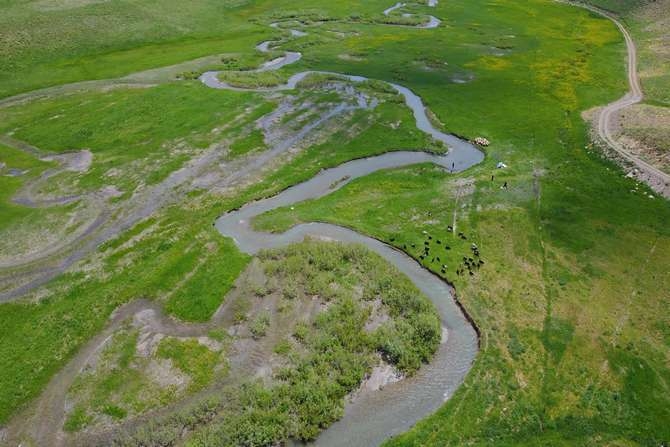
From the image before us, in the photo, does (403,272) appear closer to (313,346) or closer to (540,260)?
(313,346)

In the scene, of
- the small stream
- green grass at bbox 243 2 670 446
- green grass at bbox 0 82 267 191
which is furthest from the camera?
green grass at bbox 0 82 267 191

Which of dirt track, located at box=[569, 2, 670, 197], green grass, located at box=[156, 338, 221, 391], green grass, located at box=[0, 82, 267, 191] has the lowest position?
green grass, located at box=[156, 338, 221, 391]

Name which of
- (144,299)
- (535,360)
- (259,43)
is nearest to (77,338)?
(144,299)

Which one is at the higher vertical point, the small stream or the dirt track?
the dirt track

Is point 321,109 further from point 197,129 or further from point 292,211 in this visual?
point 292,211

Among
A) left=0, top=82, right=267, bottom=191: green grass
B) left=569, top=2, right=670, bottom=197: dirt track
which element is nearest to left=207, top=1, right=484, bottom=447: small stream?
left=0, top=82, right=267, bottom=191: green grass

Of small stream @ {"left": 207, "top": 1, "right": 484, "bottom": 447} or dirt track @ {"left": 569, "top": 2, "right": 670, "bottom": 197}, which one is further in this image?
dirt track @ {"left": 569, "top": 2, "right": 670, "bottom": 197}

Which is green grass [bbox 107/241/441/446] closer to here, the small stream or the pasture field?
the pasture field

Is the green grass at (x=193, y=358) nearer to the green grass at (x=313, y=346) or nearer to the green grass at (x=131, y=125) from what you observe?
the green grass at (x=313, y=346)

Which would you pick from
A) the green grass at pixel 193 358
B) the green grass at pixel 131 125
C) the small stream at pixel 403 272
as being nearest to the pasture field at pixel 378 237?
the green grass at pixel 193 358
